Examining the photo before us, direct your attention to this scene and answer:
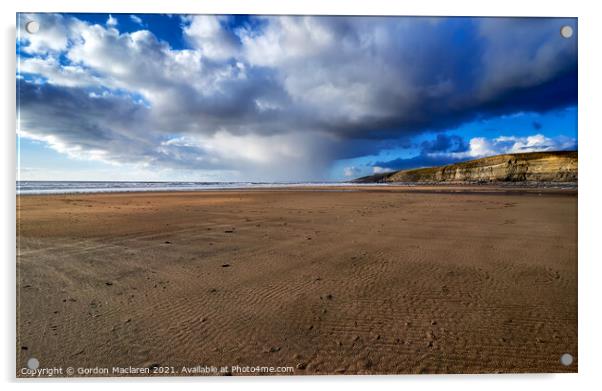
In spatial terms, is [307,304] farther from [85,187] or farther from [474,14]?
[85,187]

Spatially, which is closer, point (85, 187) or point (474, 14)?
point (474, 14)

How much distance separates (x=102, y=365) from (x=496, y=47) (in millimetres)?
6201

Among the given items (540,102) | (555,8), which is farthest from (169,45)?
(540,102)

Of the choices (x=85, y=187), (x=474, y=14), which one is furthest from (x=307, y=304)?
(x=85, y=187)

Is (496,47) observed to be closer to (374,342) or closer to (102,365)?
(374,342)

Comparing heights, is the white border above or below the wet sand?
above

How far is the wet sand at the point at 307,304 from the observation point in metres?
2.41

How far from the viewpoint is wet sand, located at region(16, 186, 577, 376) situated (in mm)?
2410

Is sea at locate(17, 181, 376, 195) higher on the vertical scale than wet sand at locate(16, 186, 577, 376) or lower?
higher

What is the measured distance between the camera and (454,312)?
9.27 ft

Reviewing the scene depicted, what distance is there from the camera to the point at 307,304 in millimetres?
2938

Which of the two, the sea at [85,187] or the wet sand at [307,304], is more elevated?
the sea at [85,187]

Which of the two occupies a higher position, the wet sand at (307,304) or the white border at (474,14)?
the white border at (474,14)

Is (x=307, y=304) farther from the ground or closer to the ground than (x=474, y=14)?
closer to the ground
